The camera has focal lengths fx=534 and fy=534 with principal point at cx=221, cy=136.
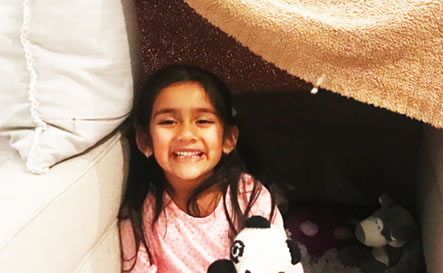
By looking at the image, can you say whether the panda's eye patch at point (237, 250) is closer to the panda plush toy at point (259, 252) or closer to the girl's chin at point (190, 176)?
the panda plush toy at point (259, 252)

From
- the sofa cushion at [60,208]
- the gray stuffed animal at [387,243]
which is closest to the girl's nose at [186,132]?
the sofa cushion at [60,208]

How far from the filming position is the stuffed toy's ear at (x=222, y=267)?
0.89m

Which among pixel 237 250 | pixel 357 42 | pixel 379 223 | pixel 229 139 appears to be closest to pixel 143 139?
pixel 229 139

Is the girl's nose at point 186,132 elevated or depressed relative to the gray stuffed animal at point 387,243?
elevated

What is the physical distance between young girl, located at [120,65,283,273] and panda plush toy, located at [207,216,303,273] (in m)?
0.09

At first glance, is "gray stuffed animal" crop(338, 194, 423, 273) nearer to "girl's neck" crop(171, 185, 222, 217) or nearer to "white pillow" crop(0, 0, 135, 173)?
"girl's neck" crop(171, 185, 222, 217)

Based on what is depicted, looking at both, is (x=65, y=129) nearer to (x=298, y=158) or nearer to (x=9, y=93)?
(x=9, y=93)

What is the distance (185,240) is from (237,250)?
15 centimetres

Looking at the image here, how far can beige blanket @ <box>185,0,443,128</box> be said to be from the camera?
754mm

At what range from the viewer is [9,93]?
31.4 inches

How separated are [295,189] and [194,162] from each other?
0.48 meters

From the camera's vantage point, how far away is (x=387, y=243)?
1151 mm

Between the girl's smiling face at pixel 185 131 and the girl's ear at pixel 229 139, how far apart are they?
43 mm

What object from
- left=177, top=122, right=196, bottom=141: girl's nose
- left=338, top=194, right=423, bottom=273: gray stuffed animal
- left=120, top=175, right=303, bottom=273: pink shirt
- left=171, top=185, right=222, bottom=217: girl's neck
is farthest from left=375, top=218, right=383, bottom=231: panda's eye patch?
left=177, top=122, right=196, bottom=141: girl's nose
